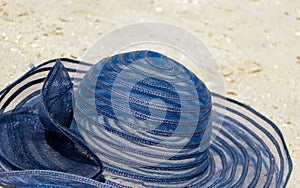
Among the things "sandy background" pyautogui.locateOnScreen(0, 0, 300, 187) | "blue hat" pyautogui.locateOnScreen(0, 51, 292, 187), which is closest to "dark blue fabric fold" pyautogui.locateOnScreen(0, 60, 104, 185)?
"blue hat" pyautogui.locateOnScreen(0, 51, 292, 187)

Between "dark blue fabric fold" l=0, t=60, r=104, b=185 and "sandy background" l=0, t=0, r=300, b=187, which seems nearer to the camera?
"dark blue fabric fold" l=0, t=60, r=104, b=185

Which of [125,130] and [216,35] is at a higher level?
[216,35]

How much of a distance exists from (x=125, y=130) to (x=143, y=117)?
0.08 meters

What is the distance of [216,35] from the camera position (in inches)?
172

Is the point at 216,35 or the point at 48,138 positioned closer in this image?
the point at 48,138

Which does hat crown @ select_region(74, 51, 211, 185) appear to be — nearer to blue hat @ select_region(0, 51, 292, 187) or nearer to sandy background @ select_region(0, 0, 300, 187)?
blue hat @ select_region(0, 51, 292, 187)

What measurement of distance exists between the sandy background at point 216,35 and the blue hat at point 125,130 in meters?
1.48

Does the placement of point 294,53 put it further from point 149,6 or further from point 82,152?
point 82,152

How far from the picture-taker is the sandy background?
3.72m

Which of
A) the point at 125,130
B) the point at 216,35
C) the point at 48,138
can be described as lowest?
the point at 48,138

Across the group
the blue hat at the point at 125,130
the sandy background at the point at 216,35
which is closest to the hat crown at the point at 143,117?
the blue hat at the point at 125,130

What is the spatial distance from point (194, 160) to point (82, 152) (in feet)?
1.35

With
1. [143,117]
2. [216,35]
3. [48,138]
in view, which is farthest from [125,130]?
[216,35]

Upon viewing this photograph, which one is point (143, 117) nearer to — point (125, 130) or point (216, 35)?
point (125, 130)
